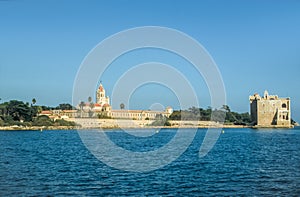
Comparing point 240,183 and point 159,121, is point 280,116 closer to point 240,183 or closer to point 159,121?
point 159,121

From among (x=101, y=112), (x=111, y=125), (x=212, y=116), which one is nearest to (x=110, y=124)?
(x=111, y=125)

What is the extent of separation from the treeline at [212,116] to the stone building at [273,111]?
24.0m

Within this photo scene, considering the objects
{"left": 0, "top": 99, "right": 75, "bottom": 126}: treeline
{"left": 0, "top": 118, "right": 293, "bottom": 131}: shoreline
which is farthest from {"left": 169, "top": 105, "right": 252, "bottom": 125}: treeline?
{"left": 0, "top": 99, "right": 75, "bottom": 126}: treeline

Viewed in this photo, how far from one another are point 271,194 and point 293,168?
753cm

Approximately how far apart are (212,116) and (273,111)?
32.5m

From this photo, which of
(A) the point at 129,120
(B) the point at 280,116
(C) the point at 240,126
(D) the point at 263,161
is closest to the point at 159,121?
(A) the point at 129,120

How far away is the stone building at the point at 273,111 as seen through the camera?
104 meters

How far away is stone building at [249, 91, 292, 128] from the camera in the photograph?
10360 centimetres

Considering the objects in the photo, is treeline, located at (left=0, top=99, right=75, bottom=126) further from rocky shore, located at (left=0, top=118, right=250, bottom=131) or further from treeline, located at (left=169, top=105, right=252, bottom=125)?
treeline, located at (left=169, top=105, right=252, bottom=125)

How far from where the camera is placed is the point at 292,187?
16.0 metres

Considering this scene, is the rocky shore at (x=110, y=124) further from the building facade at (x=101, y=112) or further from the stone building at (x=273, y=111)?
the stone building at (x=273, y=111)

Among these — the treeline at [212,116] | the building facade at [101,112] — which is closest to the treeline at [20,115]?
the building facade at [101,112]

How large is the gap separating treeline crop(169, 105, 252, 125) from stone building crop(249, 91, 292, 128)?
78.6 feet

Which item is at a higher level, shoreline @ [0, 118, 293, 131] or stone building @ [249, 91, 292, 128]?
stone building @ [249, 91, 292, 128]
